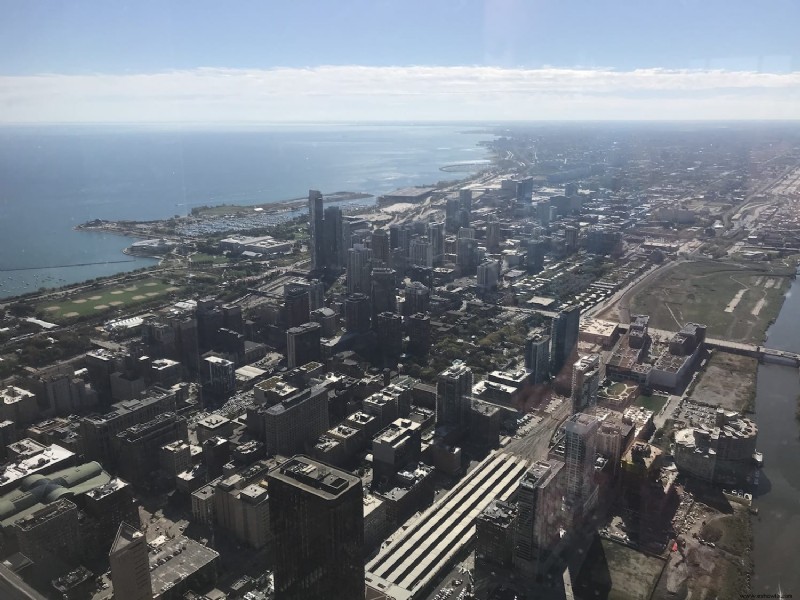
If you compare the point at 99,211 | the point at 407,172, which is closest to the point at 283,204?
the point at 99,211

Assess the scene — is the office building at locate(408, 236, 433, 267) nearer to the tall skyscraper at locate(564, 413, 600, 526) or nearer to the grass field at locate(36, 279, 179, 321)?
the grass field at locate(36, 279, 179, 321)

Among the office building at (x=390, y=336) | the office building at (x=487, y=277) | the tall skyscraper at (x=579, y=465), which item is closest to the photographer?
the tall skyscraper at (x=579, y=465)

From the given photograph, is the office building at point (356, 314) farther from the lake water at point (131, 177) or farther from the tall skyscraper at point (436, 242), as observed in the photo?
the lake water at point (131, 177)

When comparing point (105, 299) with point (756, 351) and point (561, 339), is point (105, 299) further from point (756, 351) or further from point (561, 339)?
point (756, 351)

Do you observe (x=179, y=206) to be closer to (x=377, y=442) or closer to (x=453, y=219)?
(x=453, y=219)

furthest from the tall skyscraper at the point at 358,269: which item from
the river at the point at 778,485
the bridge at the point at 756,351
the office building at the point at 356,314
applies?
the river at the point at 778,485

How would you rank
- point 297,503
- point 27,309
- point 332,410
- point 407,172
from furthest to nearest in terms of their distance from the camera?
point 407,172
point 27,309
point 332,410
point 297,503
